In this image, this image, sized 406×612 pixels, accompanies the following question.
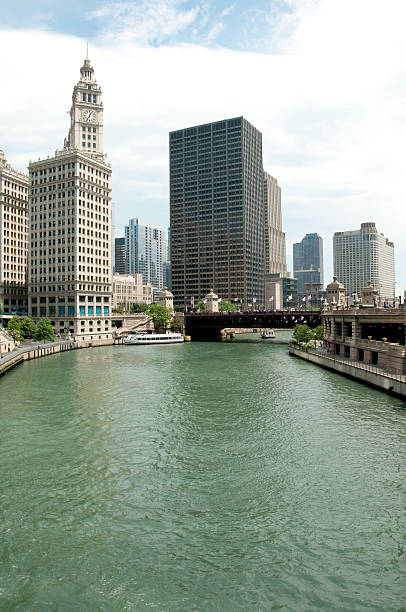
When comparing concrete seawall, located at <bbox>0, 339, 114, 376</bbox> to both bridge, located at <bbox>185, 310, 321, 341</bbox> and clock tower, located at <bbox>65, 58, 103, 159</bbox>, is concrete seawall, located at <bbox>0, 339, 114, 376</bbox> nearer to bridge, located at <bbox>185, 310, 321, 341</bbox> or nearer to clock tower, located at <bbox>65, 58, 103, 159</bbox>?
bridge, located at <bbox>185, 310, 321, 341</bbox>

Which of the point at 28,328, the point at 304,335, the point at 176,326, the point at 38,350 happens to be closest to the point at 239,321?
the point at 176,326

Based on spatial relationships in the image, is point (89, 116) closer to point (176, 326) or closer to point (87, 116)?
point (87, 116)

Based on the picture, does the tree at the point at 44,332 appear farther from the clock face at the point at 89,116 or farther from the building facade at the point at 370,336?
the clock face at the point at 89,116

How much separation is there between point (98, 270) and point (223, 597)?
509 feet

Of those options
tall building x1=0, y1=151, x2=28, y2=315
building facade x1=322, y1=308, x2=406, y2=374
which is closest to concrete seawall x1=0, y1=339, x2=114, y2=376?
tall building x1=0, y1=151, x2=28, y2=315

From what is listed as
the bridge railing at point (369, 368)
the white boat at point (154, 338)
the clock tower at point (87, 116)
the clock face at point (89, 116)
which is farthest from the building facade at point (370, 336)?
the clock face at point (89, 116)

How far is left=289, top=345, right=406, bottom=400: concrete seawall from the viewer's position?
192 ft

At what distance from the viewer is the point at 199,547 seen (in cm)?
2336

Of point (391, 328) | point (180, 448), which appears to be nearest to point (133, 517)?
point (180, 448)

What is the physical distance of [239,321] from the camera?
570ft

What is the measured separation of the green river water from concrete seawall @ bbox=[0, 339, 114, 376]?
3517 cm

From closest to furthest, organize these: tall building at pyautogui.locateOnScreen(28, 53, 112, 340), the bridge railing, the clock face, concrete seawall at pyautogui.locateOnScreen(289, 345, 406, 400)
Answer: concrete seawall at pyautogui.locateOnScreen(289, 345, 406, 400) < the bridge railing < tall building at pyautogui.locateOnScreen(28, 53, 112, 340) < the clock face

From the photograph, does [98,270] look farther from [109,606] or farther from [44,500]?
[109,606]

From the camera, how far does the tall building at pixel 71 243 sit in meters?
157
